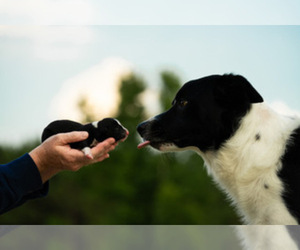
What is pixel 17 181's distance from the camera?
2373mm

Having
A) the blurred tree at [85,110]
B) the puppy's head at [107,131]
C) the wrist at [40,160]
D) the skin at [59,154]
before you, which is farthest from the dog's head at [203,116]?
the blurred tree at [85,110]

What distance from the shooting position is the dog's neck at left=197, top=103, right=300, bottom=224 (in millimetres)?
3268

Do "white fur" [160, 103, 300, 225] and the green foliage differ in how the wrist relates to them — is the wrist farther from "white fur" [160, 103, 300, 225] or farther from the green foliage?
the green foliage

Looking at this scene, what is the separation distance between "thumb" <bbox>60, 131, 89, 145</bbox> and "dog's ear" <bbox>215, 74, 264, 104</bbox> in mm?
1497

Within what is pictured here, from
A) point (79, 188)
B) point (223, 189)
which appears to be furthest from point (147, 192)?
point (223, 189)

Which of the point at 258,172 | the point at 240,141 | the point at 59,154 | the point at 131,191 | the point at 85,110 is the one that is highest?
the point at 59,154

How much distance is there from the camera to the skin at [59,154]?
2.58 meters

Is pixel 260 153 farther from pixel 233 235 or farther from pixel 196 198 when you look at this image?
pixel 196 198

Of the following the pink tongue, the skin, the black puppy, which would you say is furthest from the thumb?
the pink tongue

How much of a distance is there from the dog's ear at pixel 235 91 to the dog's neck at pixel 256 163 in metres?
0.10

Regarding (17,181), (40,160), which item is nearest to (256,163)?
(40,160)

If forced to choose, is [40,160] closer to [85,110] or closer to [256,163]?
[256,163]

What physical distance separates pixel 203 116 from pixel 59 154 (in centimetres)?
150

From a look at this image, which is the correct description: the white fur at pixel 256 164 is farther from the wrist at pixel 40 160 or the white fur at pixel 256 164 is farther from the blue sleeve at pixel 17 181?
the blue sleeve at pixel 17 181
